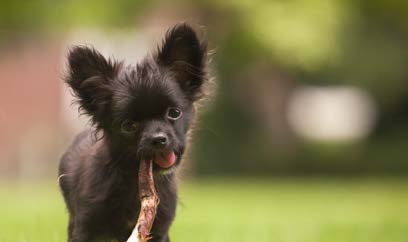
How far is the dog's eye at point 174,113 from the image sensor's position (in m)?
7.49

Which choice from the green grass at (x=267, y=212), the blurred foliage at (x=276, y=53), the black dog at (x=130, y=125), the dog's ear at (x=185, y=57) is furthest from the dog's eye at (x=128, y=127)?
the blurred foliage at (x=276, y=53)

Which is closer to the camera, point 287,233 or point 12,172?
point 287,233

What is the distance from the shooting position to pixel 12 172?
3322 centimetres

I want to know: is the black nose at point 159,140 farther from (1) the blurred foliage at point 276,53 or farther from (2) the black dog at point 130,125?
(1) the blurred foliage at point 276,53

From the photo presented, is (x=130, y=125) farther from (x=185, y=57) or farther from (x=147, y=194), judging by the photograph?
(x=185, y=57)

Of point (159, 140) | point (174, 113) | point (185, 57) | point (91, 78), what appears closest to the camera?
point (159, 140)

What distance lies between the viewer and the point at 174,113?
7.57 meters

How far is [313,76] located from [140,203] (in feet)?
103

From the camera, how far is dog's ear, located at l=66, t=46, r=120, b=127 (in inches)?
302

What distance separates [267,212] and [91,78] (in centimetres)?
1062

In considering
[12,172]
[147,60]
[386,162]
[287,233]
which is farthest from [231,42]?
[147,60]

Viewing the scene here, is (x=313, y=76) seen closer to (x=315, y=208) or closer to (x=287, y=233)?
(x=315, y=208)

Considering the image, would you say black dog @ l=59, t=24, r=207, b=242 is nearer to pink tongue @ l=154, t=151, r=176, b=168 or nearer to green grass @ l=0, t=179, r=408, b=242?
pink tongue @ l=154, t=151, r=176, b=168

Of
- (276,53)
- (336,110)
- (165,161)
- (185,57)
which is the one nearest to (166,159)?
(165,161)
